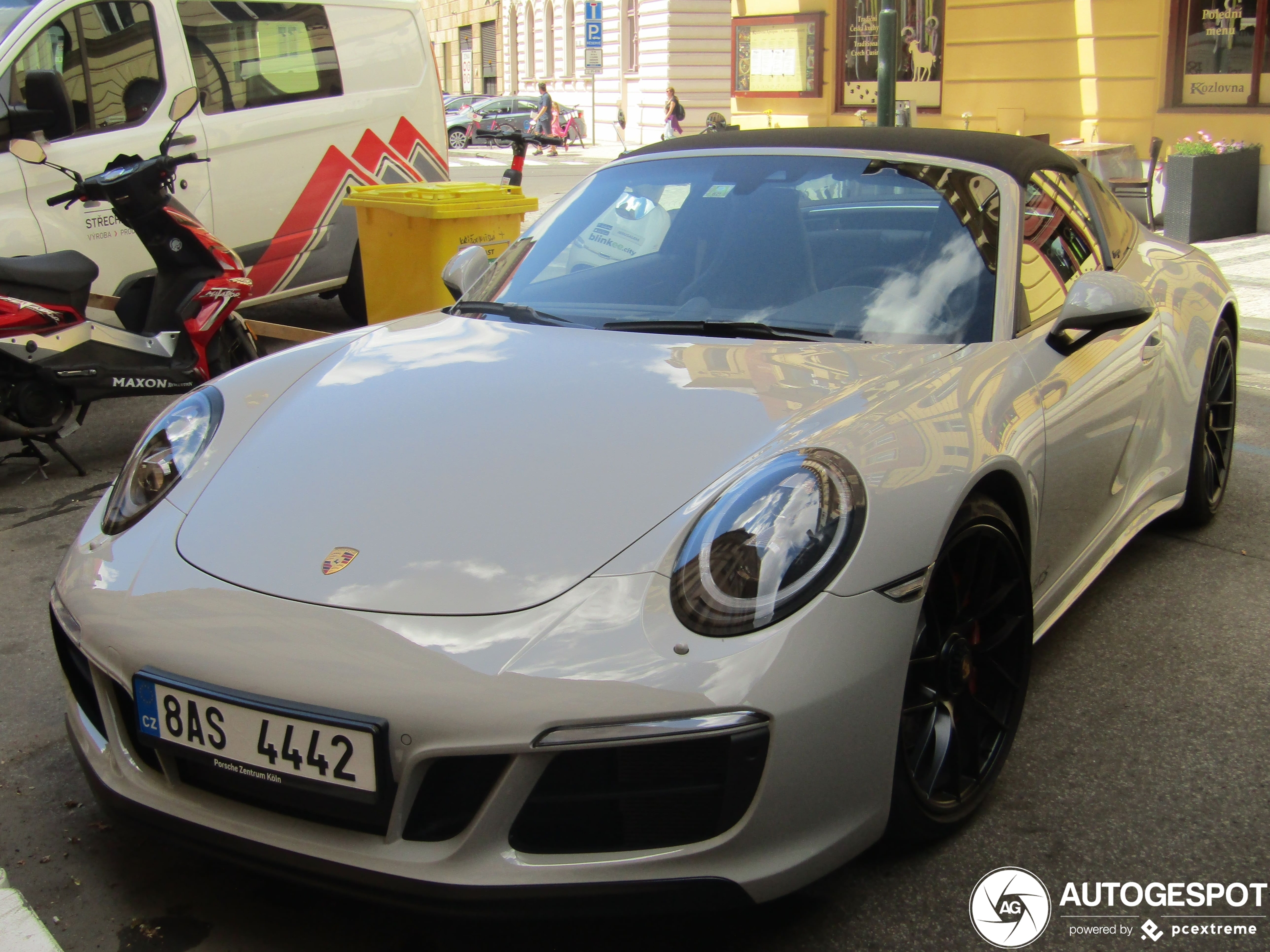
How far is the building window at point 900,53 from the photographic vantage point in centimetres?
1762

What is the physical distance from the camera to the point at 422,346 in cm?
298

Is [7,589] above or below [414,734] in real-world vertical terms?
below

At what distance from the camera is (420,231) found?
6895mm

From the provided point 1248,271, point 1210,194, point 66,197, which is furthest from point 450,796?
point 1210,194

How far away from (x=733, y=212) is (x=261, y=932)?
2.01 m

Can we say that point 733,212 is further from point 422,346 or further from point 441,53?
point 441,53

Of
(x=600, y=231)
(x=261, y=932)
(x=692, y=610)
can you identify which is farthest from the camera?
(x=600, y=231)

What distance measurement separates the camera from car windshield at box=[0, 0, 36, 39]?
6.01 metres

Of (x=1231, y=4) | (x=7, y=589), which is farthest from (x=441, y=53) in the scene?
(x=7, y=589)

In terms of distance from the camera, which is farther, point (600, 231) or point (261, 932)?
point (600, 231)

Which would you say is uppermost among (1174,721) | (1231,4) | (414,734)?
(1231,4)

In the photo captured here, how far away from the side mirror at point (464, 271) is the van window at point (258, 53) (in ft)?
12.1

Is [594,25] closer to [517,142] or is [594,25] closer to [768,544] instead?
[517,142]

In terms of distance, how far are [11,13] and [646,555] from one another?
5.56m
